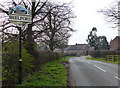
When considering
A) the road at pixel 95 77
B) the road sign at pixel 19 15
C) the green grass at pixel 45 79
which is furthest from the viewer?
the road at pixel 95 77

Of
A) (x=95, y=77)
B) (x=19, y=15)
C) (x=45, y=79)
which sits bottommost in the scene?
(x=95, y=77)

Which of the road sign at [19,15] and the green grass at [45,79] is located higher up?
the road sign at [19,15]

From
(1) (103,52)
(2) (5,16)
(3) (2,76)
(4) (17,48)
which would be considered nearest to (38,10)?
(2) (5,16)

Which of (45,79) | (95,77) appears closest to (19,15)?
(45,79)

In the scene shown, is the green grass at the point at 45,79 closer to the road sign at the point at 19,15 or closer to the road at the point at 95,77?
the road at the point at 95,77

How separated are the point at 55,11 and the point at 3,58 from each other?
11.8m

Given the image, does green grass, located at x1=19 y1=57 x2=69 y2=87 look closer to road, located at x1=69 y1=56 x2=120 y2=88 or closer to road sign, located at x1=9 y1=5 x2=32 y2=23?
road, located at x1=69 y1=56 x2=120 y2=88

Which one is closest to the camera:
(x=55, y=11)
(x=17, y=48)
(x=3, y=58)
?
(x=3, y=58)

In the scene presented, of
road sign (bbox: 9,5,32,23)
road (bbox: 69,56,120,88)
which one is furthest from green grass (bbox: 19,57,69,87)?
road sign (bbox: 9,5,32,23)

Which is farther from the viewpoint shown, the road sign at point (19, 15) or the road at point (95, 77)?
the road at point (95, 77)

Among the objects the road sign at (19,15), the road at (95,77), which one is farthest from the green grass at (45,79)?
the road sign at (19,15)

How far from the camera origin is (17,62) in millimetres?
7445

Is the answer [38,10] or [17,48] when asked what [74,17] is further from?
[17,48]

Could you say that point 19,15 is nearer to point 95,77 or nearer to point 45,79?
point 45,79
